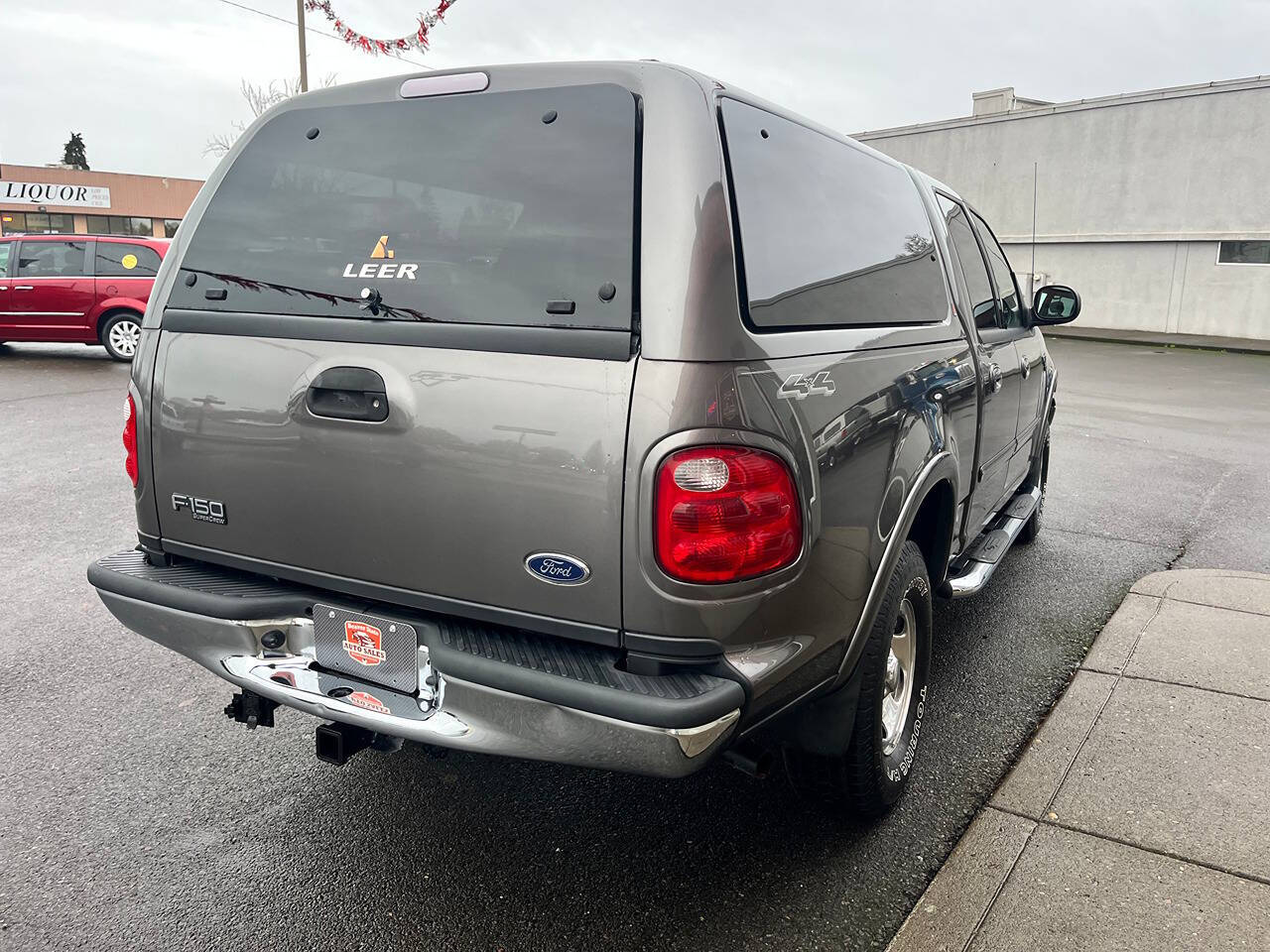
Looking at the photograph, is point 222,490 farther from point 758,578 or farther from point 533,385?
point 758,578

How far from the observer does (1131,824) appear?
2896 millimetres

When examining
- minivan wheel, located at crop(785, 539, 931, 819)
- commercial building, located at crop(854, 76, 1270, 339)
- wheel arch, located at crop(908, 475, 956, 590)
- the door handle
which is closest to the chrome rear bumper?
minivan wheel, located at crop(785, 539, 931, 819)

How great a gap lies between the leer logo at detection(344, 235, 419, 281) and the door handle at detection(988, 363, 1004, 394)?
245 centimetres

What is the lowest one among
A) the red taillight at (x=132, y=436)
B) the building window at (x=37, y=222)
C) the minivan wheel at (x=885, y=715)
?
the minivan wheel at (x=885, y=715)

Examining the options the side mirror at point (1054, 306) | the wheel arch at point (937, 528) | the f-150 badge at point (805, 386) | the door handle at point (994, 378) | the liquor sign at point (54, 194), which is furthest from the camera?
the liquor sign at point (54, 194)

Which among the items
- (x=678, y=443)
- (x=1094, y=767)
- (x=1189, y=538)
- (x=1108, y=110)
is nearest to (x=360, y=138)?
(x=678, y=443)

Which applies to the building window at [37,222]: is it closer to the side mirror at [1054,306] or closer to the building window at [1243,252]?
the building window at [1243,252]

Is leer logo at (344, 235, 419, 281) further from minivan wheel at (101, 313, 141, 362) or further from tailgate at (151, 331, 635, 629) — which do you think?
minivan wheel at (101, 313, 141, 362)

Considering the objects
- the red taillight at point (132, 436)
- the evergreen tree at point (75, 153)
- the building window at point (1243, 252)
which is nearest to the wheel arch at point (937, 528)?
the red taillight at point (132, 436)

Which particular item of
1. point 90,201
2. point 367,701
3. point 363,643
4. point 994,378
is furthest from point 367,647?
point 90,201

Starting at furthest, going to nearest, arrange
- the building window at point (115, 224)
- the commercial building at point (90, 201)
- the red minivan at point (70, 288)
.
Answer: the building window at point (115, 224) < the commercial building at point (90, 201) < the red minivan at point (70, 288)

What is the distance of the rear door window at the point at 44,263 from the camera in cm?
1302

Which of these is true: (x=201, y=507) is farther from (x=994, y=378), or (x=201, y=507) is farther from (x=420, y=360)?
(x=994, y=378)

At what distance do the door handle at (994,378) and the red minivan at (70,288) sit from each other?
39.5 feet
